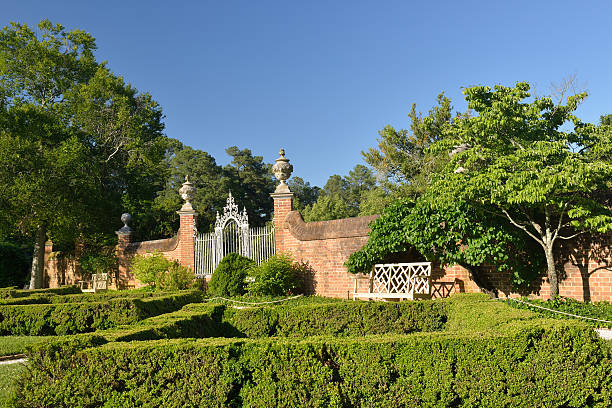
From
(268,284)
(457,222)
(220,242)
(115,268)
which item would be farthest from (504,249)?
(115,268)

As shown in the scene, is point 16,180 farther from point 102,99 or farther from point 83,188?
point 102,99

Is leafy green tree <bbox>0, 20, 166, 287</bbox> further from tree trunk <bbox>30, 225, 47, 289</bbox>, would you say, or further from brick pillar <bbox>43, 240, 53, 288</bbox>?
brick pillar <bbox>43, 240, 53, 288</bbox>

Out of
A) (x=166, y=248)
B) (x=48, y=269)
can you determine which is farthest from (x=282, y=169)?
(x=48, y=269)

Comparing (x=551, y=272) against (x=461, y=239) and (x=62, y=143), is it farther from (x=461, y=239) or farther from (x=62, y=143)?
(x=62, y=143)

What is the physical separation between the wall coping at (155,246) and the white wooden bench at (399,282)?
300 inches

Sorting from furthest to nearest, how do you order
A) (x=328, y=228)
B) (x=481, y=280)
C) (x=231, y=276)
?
(x=231, y=276) → (x=328, y=228) → (x=481, y=280)

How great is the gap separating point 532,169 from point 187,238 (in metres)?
11.0

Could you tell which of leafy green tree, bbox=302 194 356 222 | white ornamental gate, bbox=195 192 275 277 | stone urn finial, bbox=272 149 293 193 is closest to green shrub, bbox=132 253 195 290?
white ornamental gate, bbox=195 192 275 277

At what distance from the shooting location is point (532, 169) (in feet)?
25.6

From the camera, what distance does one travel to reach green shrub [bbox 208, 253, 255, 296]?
12852mm

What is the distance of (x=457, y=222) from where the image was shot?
896 centimetres

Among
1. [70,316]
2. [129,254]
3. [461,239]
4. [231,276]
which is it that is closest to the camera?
[70,316]

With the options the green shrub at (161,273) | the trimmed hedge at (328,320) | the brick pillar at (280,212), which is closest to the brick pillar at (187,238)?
the green shrub at (161,273)

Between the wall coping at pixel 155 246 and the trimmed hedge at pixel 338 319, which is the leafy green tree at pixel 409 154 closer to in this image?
the wall coping at pixel 155 246
